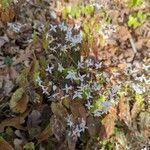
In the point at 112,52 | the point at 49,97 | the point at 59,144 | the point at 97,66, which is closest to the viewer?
the point at 59,144

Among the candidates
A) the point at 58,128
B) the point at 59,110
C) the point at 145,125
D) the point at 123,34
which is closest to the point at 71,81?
the point at 59,110

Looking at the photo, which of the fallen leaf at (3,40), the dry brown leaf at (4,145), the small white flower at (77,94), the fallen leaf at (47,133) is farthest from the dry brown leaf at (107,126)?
the fallen leaf at (3,40)

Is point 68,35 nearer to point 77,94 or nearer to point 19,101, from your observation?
point 77,94

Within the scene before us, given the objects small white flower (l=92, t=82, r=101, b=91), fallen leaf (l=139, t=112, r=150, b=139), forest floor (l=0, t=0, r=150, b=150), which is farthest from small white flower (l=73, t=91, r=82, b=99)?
fallen leaf (l=139, t=112, r=150, b=139)

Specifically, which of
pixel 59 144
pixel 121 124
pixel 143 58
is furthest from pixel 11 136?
pixel 143 58

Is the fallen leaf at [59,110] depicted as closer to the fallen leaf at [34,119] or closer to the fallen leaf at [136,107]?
the fallen leaf at [34,119]

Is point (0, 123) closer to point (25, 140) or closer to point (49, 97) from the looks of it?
point (25, 140)

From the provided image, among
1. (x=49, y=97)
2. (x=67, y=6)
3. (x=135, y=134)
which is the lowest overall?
(x=135, y=134)

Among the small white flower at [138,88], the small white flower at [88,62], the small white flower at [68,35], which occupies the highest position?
the small white flower at [68,35]

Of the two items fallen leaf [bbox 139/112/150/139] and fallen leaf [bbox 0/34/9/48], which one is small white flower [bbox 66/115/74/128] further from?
fallen leaf [bbox 0/34/9/48]
